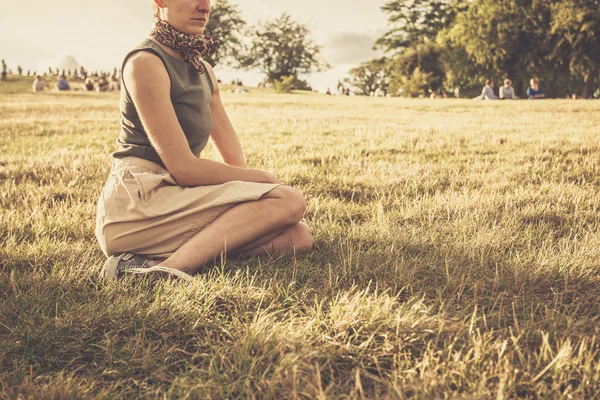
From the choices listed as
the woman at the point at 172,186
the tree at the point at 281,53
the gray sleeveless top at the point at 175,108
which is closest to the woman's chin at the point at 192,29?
the woman at the point at 172,186

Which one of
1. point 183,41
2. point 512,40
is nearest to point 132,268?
point 183,41

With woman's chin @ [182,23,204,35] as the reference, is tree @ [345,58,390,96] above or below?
above

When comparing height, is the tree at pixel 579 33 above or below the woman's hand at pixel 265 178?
above

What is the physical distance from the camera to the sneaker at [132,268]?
254cm

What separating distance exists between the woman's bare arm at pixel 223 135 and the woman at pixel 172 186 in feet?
1.90

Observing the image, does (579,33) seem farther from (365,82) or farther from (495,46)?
(365,82)

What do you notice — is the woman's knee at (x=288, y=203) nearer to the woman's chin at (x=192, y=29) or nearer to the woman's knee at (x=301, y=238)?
the woman's knee at (x=301, y=238)

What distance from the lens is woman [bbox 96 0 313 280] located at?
8.76ft

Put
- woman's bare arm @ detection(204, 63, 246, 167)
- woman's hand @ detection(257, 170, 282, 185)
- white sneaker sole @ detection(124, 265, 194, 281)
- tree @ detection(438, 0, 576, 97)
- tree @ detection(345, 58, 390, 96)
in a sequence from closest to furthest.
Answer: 1. white sneaker sole @ detection(124, 265, 194, 281)
2. woman's hand @ detection(257, 170, 282, 185)
3. woman's bare arm @ detection(204, 63, 246, 167)
4. tree @ detection(438, 0, 576, 97)
5. tree @ detection(345, 58, 390, 96)

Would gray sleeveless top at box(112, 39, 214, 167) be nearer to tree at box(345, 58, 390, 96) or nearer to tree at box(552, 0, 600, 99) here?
tree at box(552, 0, 600, 99)

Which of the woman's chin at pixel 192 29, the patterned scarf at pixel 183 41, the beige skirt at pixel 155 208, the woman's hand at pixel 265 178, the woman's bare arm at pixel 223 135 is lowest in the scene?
the beige skirt at pixel 155 208

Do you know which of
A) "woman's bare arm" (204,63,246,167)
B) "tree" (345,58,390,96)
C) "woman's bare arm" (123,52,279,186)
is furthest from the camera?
"tree" (345,58,390,96)

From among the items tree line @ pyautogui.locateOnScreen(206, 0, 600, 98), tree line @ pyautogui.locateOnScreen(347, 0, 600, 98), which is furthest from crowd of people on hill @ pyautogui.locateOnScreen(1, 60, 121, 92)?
tree line @ pyautogui.locateOnScreen(347, 0, 600, 98)

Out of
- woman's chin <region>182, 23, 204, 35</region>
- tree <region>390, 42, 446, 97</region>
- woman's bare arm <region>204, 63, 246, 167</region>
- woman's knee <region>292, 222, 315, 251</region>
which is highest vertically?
tree <region>390, 42, 446, 97</region>
